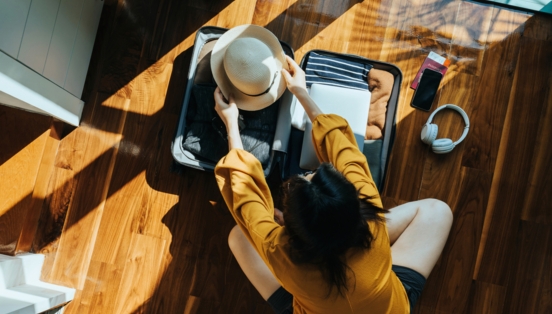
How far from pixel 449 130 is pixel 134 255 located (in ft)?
4.76

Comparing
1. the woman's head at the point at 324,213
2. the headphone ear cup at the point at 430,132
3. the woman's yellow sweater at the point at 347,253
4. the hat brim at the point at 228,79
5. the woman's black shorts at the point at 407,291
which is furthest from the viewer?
the headphone ear cup at the point at 430,132

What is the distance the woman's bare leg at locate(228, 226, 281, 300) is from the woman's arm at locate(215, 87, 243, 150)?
1.19 feet

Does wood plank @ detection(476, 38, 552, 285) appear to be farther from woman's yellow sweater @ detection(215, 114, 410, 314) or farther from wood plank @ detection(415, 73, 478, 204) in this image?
woman's yellow sweater @ detection(215, 114, 410, 314)

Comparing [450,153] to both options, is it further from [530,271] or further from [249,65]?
[249,65]

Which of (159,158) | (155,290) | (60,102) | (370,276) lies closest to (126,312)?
(155,290)

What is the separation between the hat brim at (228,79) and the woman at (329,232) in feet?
0.13

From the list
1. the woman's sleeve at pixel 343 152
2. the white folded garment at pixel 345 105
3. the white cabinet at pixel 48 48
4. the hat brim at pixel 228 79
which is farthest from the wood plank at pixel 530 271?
Answer: the white cabinet at pixel 48 48

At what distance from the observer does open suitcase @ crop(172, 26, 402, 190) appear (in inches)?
60.7

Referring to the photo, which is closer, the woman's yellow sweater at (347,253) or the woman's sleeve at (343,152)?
the woman's yellow sweater at (347,253)

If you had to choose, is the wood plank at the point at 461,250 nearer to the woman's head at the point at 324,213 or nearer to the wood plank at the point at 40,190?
the woman's head at the point at 324,213

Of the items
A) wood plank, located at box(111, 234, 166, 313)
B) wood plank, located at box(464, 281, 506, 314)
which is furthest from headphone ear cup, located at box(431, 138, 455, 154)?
wood plank, located at box(111, 234, 166, 313)

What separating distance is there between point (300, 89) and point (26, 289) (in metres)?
1.29

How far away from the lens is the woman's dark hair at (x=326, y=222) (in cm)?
87

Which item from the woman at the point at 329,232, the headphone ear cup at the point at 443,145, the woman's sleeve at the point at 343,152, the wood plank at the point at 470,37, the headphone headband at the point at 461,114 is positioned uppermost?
the wood plank at the point at 470,37
